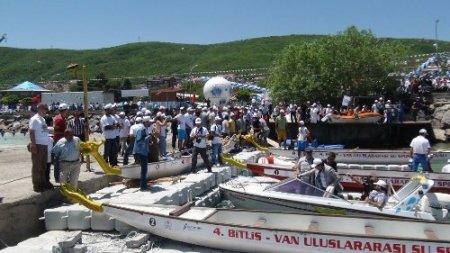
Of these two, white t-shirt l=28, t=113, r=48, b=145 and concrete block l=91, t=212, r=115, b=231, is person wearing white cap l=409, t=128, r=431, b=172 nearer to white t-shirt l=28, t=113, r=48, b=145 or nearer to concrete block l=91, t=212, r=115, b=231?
concrete block l=91, t=212, r=115, b=231

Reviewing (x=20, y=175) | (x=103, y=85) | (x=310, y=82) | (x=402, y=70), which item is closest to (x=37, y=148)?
(x=20, y=175)

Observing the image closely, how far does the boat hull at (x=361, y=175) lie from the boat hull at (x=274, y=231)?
537cm

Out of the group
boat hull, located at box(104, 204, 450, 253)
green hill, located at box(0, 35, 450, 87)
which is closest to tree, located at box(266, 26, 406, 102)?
boat hull, located at box(104, 204, 450, 253)

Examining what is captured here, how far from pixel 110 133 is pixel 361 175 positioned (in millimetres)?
7522

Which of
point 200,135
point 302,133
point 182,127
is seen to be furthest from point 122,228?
point 302,133

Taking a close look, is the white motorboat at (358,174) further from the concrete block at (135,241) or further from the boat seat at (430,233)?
the concrete block at (135,241)

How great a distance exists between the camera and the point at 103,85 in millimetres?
86125

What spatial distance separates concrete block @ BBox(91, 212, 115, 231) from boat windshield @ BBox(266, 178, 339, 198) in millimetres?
3946

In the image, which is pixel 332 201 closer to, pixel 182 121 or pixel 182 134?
pixel 182 134

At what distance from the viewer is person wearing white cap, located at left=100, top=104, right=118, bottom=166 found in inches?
565

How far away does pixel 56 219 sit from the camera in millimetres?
10602

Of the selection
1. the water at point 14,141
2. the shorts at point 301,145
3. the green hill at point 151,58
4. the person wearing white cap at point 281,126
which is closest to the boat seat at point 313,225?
the shorts at point 301,145

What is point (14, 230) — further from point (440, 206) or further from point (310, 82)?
point (310, 82)

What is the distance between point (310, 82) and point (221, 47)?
13527 centimetres
